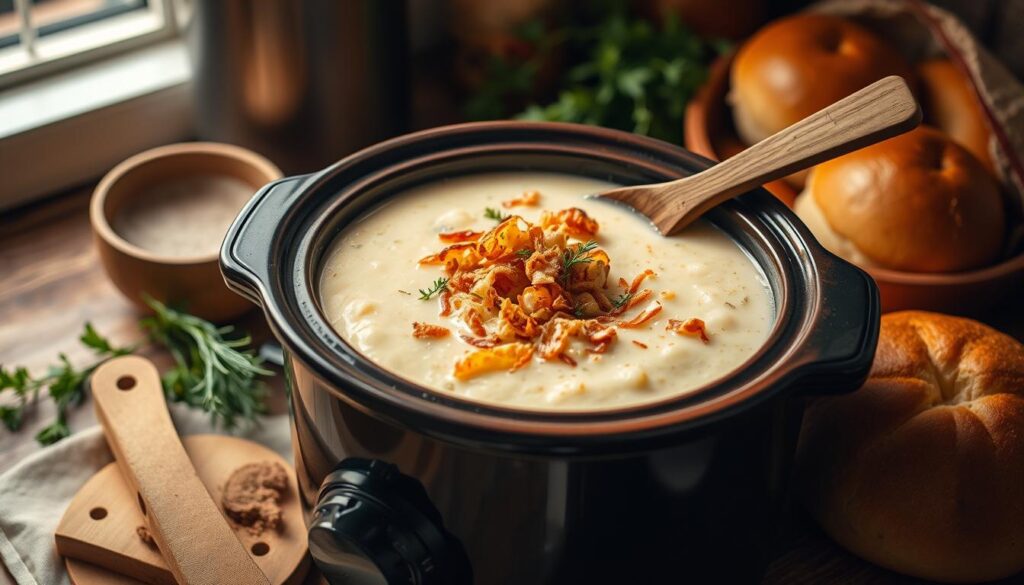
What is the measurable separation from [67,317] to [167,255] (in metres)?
0.17

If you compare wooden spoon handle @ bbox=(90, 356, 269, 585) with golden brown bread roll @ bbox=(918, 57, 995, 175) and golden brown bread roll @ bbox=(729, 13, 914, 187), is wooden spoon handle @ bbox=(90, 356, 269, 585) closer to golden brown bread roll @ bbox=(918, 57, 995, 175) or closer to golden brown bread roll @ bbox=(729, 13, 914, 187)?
golden brown bread roll @ bbox=(729, 13, 914, 187)

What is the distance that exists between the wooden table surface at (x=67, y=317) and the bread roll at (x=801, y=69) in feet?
1.25

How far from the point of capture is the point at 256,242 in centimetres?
106

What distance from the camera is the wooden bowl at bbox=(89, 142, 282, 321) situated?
1436 millimetres

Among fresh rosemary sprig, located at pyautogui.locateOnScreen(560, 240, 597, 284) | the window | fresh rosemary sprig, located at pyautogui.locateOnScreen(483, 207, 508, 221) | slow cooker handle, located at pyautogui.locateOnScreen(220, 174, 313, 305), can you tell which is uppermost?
slow cooker handle, located at pyautogui.locateOnScreen(220, 174, 313, 305)

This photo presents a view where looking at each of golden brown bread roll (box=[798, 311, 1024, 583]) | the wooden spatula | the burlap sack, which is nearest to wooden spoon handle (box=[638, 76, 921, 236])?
the wooden spatula

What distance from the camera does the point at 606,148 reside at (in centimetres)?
128

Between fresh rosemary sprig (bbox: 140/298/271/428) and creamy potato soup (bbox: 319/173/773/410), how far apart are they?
289 mm

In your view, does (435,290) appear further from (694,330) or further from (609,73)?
(609,73)

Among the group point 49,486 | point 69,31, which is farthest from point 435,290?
point 69,31

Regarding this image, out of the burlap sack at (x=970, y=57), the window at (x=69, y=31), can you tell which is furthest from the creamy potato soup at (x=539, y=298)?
the window at (x=69, y=31)

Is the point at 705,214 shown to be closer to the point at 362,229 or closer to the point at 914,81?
the point at 362,229

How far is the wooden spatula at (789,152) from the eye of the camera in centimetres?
107

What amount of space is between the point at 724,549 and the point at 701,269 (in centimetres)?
30
